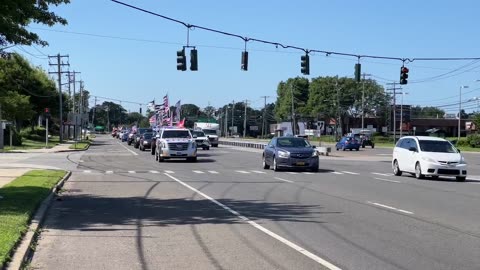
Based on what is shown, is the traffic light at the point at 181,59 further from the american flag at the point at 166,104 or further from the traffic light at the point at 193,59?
the american flag at the point at 166,104

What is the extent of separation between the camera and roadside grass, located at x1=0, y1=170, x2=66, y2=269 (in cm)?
881

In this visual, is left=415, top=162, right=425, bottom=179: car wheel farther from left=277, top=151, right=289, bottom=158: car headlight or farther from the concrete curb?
the concrete curb

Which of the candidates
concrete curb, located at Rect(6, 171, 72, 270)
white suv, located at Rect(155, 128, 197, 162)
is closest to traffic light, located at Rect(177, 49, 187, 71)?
white suv, located at Rect(155, 128, 197, 162)

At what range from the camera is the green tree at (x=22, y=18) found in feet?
40.6

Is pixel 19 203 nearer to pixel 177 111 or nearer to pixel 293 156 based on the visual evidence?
pixel 293 156

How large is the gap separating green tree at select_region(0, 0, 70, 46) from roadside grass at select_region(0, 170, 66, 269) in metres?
3.47

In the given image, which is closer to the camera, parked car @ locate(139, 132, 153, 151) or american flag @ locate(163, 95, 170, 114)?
parked car @ locate(139, 132, 153, 151)

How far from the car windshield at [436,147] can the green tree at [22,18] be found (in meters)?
15.1

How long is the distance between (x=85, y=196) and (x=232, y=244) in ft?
26.3

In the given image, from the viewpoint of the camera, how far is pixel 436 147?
79.8 feet

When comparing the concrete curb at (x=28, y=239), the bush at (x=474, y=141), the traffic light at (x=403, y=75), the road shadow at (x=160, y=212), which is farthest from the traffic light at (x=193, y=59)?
the bush at (x=474, y=141)

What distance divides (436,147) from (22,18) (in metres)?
16.8

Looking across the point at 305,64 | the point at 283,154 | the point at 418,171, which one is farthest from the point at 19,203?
the point at 305,64

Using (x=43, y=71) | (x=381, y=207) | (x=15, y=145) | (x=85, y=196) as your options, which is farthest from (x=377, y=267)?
(x=43, y=71)
